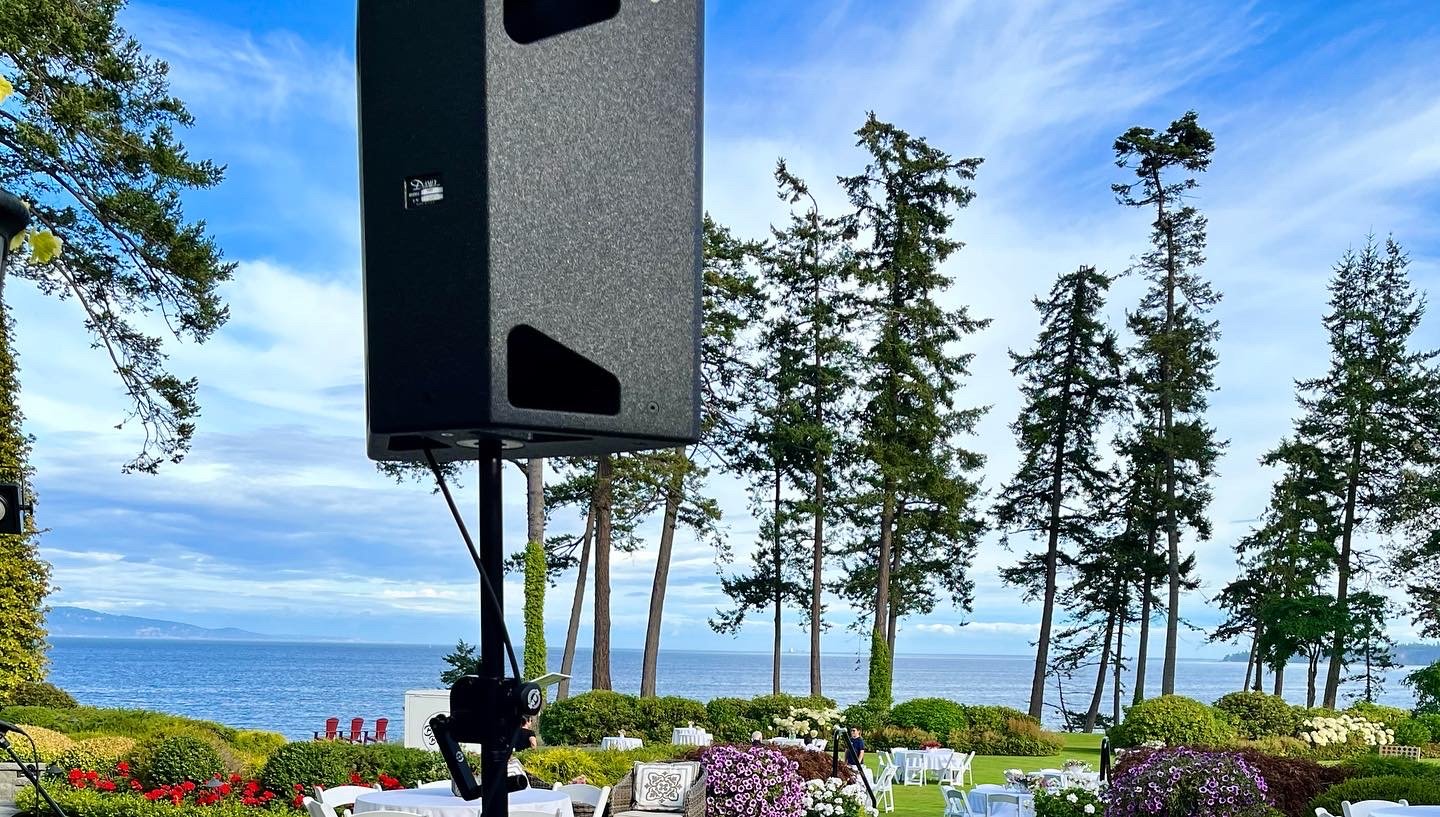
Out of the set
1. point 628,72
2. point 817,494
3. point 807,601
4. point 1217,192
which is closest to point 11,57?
point 628,72

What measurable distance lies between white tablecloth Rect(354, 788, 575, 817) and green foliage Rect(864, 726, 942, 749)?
13.5 m

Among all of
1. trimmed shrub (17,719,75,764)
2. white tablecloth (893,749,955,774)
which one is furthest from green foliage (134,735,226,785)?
white tablecloth (893,749,955,774)

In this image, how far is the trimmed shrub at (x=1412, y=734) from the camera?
17531 mm

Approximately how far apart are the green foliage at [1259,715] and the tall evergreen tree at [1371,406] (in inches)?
340

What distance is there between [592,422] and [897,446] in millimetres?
24135

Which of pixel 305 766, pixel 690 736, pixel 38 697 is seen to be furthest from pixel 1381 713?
pixel 38 697

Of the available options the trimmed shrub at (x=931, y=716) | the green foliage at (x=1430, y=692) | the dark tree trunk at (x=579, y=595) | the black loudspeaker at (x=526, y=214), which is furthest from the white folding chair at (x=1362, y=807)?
the dark tree trunk at (x=579, y=595)

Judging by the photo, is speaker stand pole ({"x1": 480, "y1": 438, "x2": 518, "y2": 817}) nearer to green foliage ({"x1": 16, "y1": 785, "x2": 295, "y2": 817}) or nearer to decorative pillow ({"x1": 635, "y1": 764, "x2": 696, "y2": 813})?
green foliage ({"x1": 16, "y1": 785, "x2": 295, "y2": 817})

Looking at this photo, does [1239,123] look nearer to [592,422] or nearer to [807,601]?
[807,601]

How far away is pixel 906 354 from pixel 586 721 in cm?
1149

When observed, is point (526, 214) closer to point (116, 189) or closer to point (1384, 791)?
point (1384, 791)

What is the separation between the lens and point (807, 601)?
93.9ft

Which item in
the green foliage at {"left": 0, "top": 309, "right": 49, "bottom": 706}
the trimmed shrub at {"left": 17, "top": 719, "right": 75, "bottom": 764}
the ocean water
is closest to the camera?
the trimmed shrub at {"left": 17, "top": 719, "right": 75, "bottom": 764}

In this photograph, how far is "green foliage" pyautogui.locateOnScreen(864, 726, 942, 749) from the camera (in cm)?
1920
